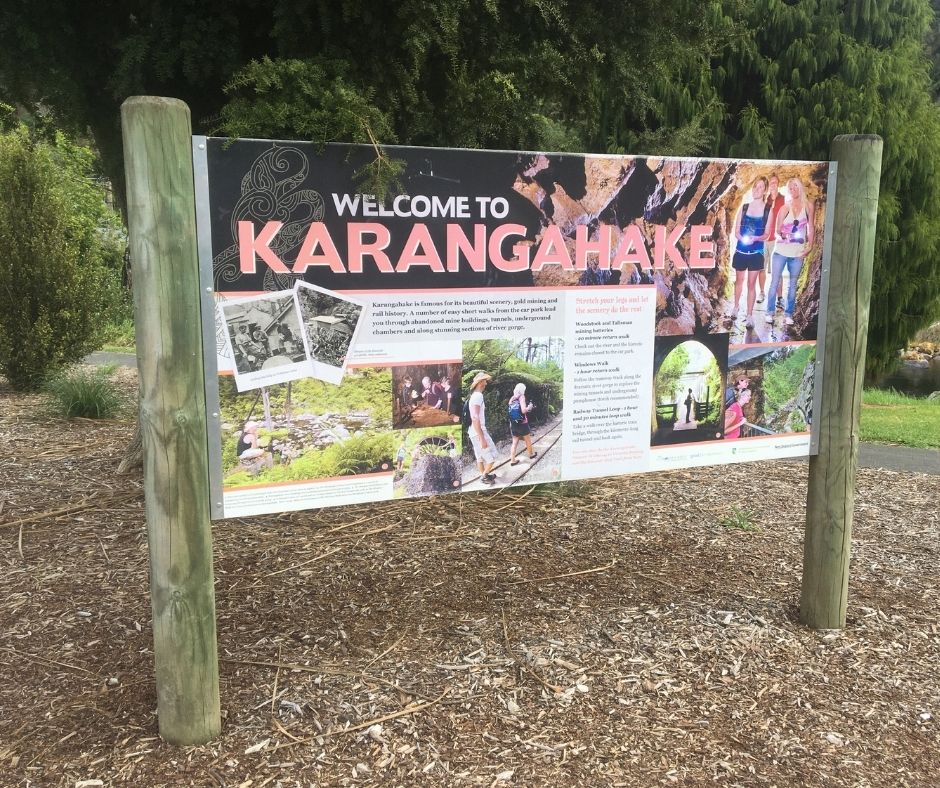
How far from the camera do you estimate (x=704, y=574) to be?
13.9 ft

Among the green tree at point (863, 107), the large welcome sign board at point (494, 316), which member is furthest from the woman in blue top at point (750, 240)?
the green tree at point (863, 107)

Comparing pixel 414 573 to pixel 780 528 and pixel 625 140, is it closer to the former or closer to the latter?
pixel 780 528

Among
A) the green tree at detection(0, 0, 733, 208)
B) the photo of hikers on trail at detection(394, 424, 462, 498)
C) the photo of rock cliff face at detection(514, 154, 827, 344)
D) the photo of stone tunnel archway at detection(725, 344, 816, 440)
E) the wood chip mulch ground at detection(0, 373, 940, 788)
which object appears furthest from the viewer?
the green tree at detection(0, 0, 733, 208)

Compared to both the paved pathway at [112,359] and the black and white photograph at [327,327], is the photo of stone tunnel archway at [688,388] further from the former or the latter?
the paved pathway at [112,359]

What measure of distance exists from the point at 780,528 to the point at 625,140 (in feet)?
22.4

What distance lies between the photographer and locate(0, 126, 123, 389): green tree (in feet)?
30.5

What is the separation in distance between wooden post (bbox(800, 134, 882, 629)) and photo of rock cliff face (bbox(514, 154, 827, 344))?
3.5 inches

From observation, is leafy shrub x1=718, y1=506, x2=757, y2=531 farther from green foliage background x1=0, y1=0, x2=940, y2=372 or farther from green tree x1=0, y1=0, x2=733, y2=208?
green tree x1=0, y1=0, x2=733, y2=208

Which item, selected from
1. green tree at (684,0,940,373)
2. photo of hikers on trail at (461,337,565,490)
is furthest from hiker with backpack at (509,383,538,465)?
green tree at (684,0,940,373)

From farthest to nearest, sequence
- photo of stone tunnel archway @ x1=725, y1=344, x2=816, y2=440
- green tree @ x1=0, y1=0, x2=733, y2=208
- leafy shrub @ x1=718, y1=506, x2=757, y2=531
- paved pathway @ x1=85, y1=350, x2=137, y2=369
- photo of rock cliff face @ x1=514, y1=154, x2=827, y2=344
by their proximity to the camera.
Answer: paved pathway @ x1=85, y1=350, x2=137, y2=369, leafy shrub @ x1=718, y1=506, x2=757, y2=531, green tree @ x1=0, y1=0, x2=733, y2=208, photo of stone tunnel archway @ x1=725, y1=344, x2=816, y2=440, photo of rock cliff face @ x1=514, y1=154, x2=827, y2=344

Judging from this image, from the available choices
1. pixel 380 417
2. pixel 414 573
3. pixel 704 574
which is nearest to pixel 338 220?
pixel 380 417

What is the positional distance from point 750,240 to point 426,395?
1.49m

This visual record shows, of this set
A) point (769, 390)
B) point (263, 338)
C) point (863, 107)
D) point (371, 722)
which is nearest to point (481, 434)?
point (263, 338)

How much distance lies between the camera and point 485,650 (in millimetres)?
3393
